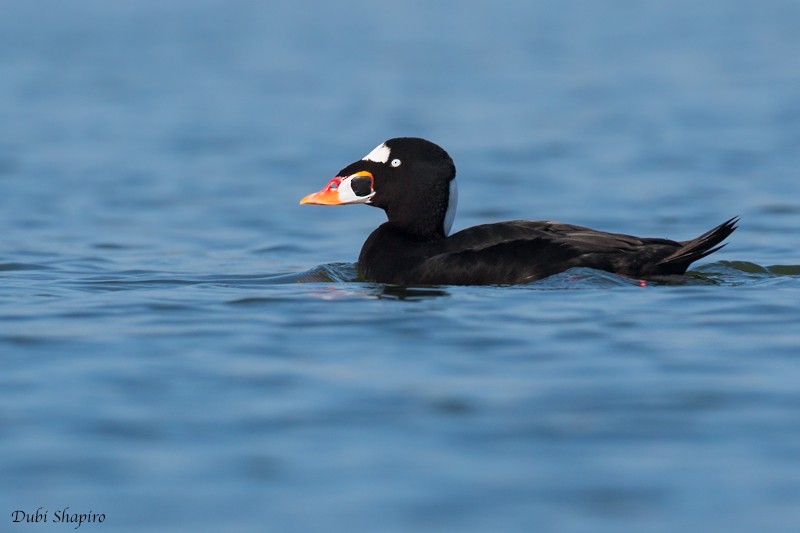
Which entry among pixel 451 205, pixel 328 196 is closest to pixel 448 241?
pixel 451 205

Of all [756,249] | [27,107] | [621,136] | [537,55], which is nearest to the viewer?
[756,249]

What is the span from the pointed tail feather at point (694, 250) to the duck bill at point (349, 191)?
6.68ft

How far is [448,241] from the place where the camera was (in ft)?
28.3

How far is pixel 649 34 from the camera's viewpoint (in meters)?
27.5

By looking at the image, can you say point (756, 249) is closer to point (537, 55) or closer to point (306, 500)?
point (306, 500)

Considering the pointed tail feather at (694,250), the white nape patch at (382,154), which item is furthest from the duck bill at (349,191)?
the pointed tail feather at (694,250)

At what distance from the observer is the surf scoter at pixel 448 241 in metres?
8.28

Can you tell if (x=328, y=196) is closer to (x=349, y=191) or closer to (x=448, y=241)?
(x=349, y=191)

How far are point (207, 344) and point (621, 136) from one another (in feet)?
36.7

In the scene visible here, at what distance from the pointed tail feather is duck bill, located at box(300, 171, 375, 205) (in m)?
2.04

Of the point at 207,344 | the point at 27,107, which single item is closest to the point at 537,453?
the point at 207,344

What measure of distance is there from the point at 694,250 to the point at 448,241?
147 cm

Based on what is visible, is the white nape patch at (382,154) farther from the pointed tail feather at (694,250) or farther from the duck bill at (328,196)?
the pointed tail feather at (694,250)

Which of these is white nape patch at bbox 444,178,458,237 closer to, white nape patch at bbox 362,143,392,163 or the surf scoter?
the surf scoter
